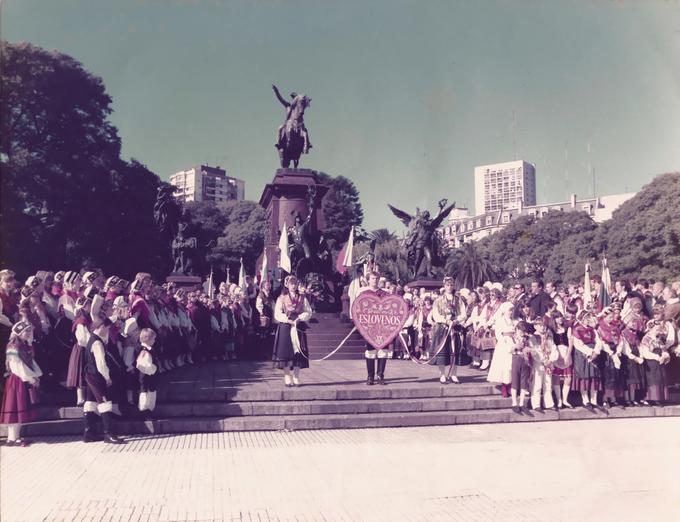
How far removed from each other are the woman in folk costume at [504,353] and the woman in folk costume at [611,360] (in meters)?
1.78

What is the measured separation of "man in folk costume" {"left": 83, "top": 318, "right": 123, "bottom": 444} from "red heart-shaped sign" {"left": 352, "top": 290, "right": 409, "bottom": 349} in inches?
180

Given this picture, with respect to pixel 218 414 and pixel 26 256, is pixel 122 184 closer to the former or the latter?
pixel 26 256

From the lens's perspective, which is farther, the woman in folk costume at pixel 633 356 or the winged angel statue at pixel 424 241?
the winged angel statue at pixel 424 241

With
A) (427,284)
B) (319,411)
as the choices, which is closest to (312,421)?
(319,411)

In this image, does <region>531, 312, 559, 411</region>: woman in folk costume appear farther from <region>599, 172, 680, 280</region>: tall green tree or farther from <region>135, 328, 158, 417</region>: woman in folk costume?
<region>599, 172, 680, 280</region>: tall green tree

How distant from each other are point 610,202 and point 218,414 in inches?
4376

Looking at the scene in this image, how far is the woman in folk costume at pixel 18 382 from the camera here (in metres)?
8.24

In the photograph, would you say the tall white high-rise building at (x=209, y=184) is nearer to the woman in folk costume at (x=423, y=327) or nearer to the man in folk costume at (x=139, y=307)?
the woman in folk costume at (x=423, y=327)

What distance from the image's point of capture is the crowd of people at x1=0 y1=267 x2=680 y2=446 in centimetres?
874

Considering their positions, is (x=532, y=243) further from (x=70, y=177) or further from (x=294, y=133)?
(x=70, y=177)

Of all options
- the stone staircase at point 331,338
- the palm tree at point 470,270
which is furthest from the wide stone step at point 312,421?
the palm tree at point 470,270

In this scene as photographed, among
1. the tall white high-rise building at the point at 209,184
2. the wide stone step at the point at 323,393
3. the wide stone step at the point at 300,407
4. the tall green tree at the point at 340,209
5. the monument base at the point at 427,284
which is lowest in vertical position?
the wide stone step at the point at 300,407

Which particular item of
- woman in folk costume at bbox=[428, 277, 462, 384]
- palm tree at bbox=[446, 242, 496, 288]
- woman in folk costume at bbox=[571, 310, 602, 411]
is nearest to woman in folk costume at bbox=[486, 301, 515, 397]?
woman in folk costume at bbox=[428, 277, 462, 384]

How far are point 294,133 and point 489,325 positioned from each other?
1299cm
